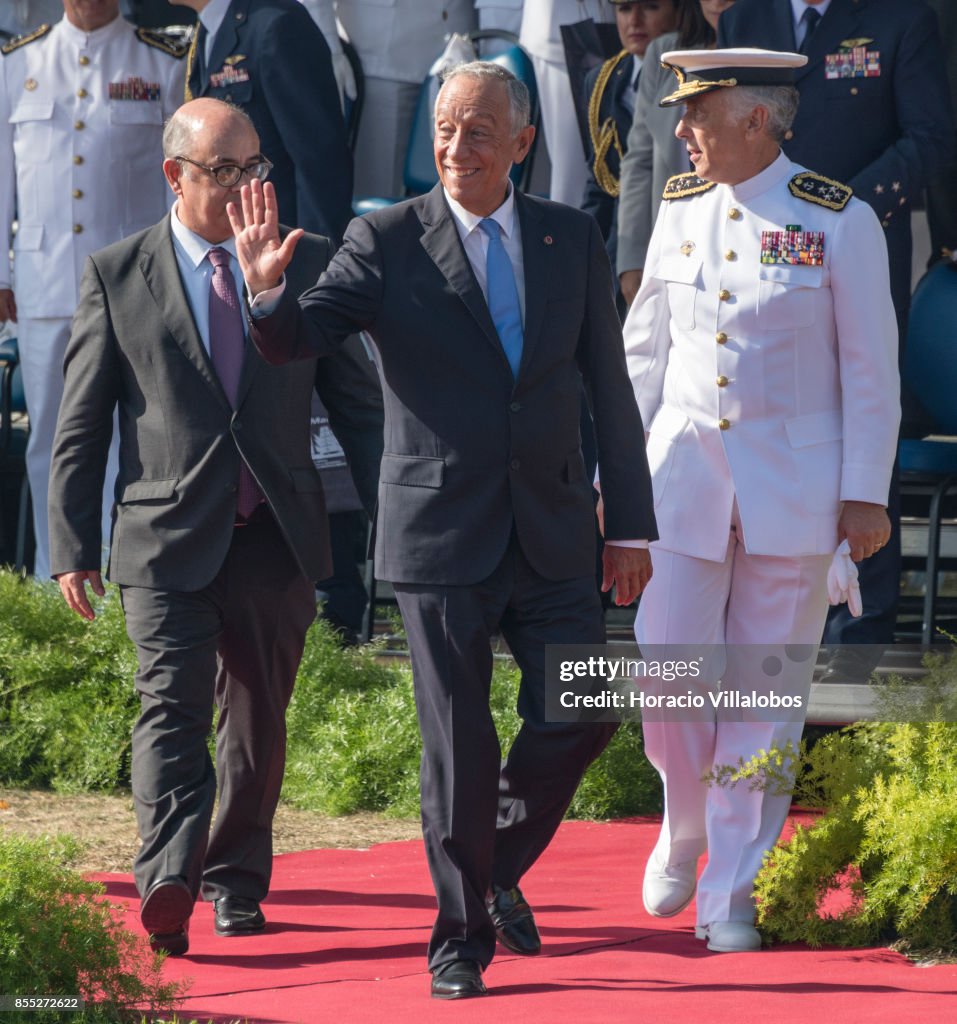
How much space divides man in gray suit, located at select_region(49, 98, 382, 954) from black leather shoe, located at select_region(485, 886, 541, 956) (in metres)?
0.62

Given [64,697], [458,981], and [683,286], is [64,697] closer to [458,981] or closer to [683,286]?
[683,286]

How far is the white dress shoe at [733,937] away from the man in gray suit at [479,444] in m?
0.44

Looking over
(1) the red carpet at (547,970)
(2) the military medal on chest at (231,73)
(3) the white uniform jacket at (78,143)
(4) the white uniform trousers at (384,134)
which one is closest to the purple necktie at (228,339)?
(1) the red carpet at (547,970)

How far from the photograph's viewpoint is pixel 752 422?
4359mm

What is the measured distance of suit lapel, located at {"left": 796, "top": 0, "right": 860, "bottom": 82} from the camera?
5.85 meters

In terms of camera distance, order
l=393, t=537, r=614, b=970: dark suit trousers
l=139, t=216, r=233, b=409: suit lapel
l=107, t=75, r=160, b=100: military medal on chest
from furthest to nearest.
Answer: l=107, t=75, r=160, b=100: military medal on chest < l=139, t=216, r=233, b=409: suit lapel < l=393, t=537, r=614, b=970: dark suit trousers

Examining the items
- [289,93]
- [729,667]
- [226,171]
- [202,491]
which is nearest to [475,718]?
[729,667]

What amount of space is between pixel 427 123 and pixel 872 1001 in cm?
461

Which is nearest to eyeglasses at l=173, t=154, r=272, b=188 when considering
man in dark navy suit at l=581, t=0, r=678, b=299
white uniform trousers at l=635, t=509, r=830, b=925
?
white uniform trousers at l=635, t=509, r=830, b=925

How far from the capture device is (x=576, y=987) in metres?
3.84

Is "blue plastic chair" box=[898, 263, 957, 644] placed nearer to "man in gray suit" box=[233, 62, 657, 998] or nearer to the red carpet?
the red carpet

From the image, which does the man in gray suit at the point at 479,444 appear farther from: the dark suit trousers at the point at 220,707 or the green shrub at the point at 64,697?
the green shrub at the point at 64,697

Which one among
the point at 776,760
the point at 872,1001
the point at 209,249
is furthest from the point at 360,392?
the point at 872,1001

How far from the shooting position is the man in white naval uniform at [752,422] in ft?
14.0
